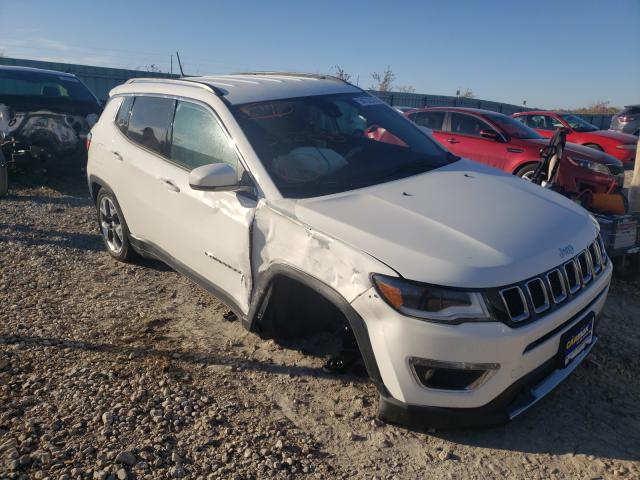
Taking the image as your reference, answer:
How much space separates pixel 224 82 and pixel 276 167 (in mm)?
1209

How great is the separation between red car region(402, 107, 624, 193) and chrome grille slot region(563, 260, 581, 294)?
5.13 m

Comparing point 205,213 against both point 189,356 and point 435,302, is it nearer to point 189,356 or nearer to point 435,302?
point 189,356

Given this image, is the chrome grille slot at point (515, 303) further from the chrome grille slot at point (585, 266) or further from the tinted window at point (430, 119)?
the tinted window at point (430, 119)

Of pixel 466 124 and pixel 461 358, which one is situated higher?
pixel 466 124

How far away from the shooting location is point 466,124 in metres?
9.02

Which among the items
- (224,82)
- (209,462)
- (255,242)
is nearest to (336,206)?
(255,242)

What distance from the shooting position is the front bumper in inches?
90.0

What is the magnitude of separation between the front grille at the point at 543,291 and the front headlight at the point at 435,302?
84mm

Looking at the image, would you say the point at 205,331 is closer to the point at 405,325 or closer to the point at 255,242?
the point at 255,242

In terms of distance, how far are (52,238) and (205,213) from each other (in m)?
3.44

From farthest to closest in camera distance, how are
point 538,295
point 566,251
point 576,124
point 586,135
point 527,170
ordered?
point 576,124 → point 586,135 → point 527,170 → point 566,251 → point 538,295

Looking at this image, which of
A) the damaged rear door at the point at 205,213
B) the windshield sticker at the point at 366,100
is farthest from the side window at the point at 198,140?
the windshield sticker at the point at 366,100

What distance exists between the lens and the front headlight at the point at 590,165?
7789 mm

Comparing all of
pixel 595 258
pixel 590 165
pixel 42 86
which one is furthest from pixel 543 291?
pixel 42 86
